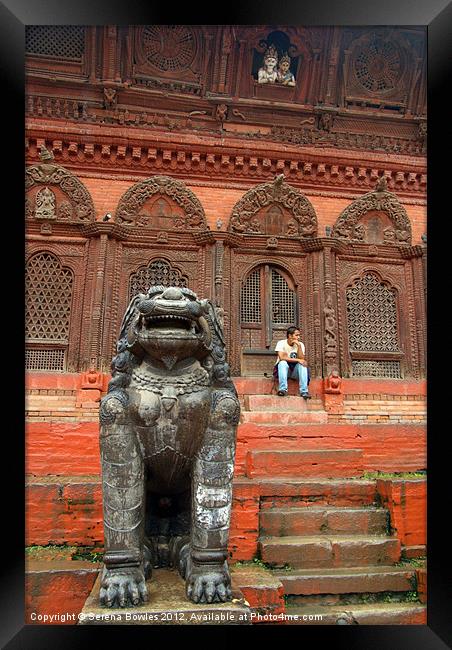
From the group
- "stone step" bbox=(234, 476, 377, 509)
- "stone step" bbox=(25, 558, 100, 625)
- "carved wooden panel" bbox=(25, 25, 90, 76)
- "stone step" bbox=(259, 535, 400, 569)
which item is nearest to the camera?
"stone step" bbox=(25, 558, 100, 625)

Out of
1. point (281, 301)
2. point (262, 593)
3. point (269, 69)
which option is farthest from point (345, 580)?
point (269, 69)

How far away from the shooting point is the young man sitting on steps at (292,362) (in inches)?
330

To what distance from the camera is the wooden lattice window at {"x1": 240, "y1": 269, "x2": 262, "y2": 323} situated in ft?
30.6

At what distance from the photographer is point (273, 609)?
135 inches

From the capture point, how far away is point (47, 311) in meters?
8.81

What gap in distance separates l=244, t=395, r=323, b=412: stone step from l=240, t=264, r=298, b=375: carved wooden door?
0.97m

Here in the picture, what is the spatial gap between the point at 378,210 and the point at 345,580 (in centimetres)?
728

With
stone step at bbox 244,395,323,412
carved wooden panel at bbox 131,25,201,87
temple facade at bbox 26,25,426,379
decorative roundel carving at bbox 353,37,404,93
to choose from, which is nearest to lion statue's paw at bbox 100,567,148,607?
stone step at bbox 244,395,323,412

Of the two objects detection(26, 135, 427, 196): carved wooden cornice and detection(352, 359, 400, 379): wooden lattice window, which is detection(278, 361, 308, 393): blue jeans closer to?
detection(352, 359, 400, 379): wooden lattice window

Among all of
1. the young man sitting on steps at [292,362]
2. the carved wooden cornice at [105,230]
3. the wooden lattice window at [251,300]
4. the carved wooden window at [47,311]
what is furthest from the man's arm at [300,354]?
the carved wooden window at [47,311]

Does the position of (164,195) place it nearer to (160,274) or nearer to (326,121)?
(160,274)
